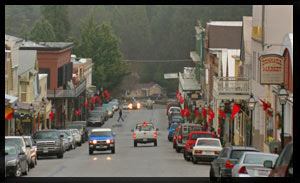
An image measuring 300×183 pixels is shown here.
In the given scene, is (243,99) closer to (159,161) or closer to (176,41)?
(159,161)

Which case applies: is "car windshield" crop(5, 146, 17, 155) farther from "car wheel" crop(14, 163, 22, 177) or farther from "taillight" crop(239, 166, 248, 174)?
"taillight" crop(239, 166, 248, 174)

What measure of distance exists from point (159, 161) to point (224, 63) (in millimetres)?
37862

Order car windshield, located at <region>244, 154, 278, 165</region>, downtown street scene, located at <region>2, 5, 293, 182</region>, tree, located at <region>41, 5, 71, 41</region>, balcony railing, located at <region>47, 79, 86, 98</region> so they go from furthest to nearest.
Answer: tree, located at <region>41, 5, 71, 41</region>, balcony railing, located at <region>47, 79, 86, 98</region>, downtown street scene, located at <region>2, 5, 293, 182</region>, car windshield, located at <region>244, 154, 278, 165</region>

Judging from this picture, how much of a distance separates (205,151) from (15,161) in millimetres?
11830

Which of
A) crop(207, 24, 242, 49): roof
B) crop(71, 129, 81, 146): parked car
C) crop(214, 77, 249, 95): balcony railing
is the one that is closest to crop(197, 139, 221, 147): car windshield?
crop(214, 77, 249, 95): balcony railing

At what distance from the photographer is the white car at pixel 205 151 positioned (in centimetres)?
3888

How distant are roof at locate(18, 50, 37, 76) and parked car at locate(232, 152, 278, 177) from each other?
57739 mm

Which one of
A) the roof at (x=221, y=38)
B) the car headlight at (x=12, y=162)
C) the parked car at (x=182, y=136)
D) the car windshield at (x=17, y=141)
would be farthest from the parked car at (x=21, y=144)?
the roof at (x=221, y=38)

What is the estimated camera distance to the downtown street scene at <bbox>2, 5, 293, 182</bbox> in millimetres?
33406

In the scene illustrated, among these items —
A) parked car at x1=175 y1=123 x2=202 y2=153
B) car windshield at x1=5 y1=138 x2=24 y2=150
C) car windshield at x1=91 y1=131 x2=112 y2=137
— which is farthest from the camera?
parked car at x1=175 y1=123 x2=202 y2=153

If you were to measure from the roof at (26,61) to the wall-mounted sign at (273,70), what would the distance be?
40.7 metres

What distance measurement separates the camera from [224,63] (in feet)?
257

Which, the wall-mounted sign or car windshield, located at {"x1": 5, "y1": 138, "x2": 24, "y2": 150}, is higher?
the wall-mounted sign
